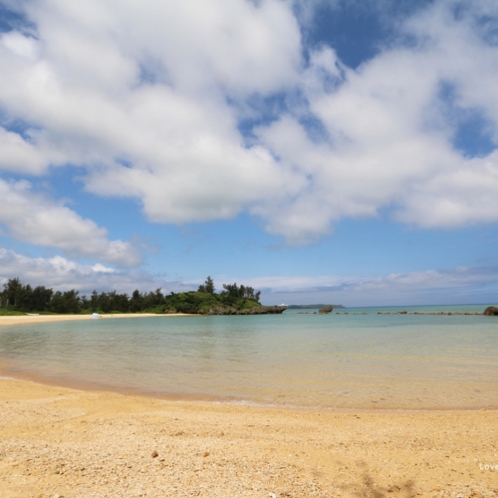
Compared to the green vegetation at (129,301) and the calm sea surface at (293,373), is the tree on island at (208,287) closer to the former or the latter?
the green vegetation at (129,301)

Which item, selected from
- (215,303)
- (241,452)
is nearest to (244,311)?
(215,303)

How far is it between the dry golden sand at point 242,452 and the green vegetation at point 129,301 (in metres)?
109

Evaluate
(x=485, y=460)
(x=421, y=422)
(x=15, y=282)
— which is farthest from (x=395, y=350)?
(x=15, y=282)

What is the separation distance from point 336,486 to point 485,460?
2.97 metres

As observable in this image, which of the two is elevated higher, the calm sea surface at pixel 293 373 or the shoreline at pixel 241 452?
the shoreline at pixel 241 452

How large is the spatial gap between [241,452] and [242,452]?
0.06ft

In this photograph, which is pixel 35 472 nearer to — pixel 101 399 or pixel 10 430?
pixel 10 430

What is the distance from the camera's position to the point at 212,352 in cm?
2144

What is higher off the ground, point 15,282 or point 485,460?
point 15,282

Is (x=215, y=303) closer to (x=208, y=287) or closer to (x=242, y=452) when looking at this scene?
(x=208, y=287)

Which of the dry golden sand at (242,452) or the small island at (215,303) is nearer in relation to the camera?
the dry golden sand at (242,452)

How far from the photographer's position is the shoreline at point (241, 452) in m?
4.70

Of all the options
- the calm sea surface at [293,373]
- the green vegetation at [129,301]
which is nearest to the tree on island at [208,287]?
the green vegetation at [129,301]

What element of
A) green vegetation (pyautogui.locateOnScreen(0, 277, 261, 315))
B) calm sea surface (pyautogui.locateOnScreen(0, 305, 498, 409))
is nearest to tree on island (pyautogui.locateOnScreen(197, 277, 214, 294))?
green vegetation (pyautogui.locateOnScreen(0, 277, 261, 315))
